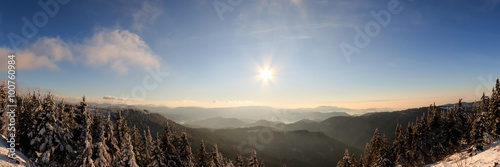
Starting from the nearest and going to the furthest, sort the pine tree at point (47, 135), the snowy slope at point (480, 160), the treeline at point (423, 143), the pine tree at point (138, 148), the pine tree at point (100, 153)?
the snowy slope at point (480, 160)
the pine tree at point (100, 153)
the pine tree at point (47, 135)
the pine tree at point (138, 148)
the treeline at point (423, 143)

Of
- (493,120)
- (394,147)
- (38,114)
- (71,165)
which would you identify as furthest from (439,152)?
(38,114)

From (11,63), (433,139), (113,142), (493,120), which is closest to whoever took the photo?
(11,63)

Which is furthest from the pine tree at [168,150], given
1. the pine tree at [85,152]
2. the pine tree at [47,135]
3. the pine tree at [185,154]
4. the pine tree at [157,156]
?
the pine tree at [47,135]

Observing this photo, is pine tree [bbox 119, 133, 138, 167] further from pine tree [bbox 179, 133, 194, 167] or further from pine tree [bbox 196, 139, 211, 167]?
pine tree [bbox 196, 139, 211, 167]

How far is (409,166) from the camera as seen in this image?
4894 cm

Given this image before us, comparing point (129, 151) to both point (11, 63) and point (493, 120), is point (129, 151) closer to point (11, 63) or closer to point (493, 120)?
point (11, 63)

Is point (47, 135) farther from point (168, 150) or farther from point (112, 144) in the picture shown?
point (168, 150)

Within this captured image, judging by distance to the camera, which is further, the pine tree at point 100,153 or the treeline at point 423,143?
the treeline at point 423,143

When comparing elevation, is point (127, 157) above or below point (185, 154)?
above

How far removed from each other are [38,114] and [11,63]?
7.58 m

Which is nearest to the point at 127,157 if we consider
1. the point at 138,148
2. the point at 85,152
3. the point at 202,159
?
the point at 85,152

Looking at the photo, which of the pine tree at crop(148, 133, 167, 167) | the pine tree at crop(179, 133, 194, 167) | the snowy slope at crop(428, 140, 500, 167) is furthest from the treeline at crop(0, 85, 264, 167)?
the snowy slope at crop(428, 140, 500, 167)

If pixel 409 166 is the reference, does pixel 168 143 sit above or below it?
above

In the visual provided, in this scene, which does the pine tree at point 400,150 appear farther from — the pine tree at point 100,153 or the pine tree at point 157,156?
the pine tree at point 100,153
